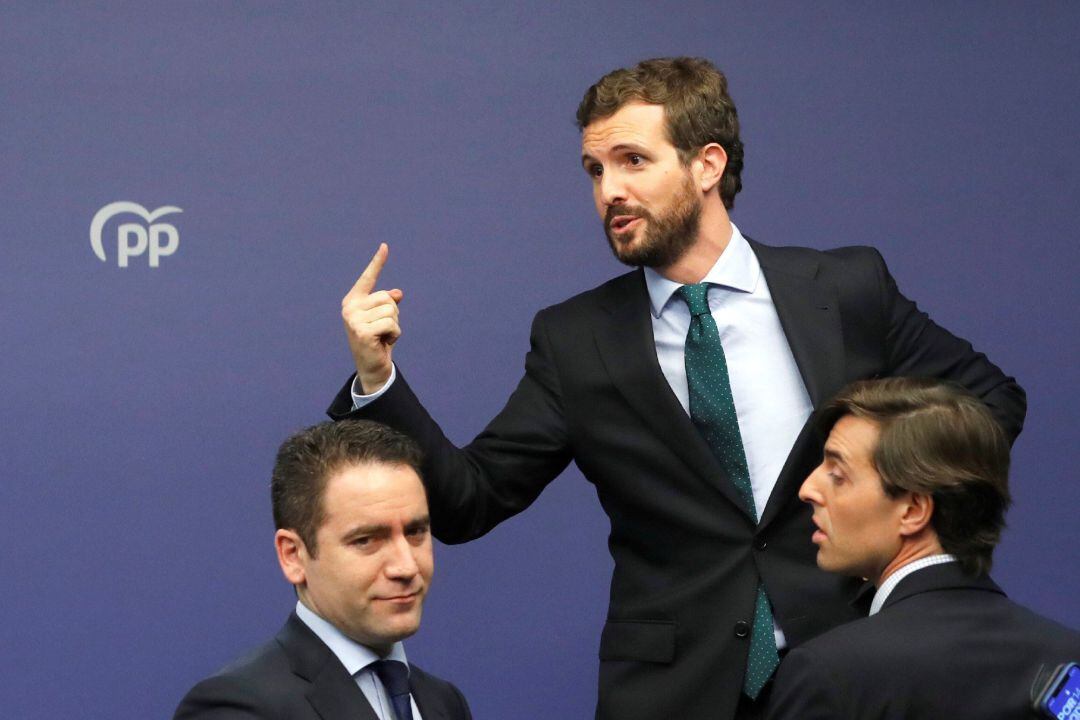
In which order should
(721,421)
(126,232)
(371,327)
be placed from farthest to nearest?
1. (126,232)
2. (721,421)
3. (371,327)

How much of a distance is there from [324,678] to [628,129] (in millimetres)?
967

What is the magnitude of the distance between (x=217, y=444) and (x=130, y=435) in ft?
0.51

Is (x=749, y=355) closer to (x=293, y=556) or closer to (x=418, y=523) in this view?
(x=418, y=523)

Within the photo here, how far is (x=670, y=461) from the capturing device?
2.56 m

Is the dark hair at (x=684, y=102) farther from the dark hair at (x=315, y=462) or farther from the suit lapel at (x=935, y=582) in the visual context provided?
the suit lapel at (x=935, y=582)

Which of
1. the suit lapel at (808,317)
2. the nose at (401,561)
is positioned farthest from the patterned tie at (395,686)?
the suit lapel at (808,317)

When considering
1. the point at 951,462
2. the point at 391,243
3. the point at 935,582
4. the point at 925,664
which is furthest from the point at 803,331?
the point at 391,243

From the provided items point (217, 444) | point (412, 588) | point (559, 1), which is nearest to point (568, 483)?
point (217, 444)

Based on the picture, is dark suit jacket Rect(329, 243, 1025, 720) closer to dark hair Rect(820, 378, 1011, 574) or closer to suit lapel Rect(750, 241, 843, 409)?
suit lapel Rect(750, 241, 843, 409)

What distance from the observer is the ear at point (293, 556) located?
2.15 m

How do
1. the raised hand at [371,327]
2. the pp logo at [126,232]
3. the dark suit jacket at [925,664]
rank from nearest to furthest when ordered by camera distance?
the dark suit jacket at [925,664]
the raised hand at [371,327]
the pp logo at [126,232]

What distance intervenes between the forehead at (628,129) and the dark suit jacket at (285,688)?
2.87 feet

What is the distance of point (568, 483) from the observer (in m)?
3.53

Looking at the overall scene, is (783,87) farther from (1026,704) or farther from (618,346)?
(1026,704)
